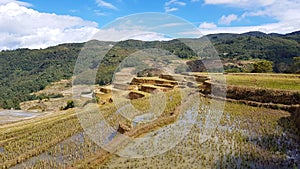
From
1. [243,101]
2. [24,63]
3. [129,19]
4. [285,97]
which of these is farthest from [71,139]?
[24,63]

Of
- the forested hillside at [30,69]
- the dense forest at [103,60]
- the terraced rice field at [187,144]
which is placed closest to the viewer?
the terraced rice field at [187,144]

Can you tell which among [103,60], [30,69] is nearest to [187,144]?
[103,60]

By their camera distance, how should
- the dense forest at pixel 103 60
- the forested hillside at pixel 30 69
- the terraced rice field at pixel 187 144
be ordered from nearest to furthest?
1. the terraced rice field at pixel 187 144
2. the dense forest at pixel 103 60
3. the forested hillside at pixel 30 69

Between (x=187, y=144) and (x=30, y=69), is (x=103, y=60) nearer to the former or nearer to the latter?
(x=30, y=69)

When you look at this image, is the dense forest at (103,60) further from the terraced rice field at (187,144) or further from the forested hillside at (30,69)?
the terraced rice field at (187,144)

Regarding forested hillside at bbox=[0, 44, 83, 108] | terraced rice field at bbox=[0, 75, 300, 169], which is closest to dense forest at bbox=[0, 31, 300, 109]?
forested hillside at bbox=[0, 44, 83, 108]

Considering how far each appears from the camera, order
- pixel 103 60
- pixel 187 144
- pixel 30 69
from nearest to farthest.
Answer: pixel 187 144 → pixel 103 60 → pixel 30 69

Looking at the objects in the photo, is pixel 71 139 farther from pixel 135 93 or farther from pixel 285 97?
pixel 135 93

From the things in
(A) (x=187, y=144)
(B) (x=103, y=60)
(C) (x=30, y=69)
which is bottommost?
(C) (x=30, y=69)

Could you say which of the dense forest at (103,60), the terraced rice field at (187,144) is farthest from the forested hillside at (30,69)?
the terraced rice field at (187,144)
